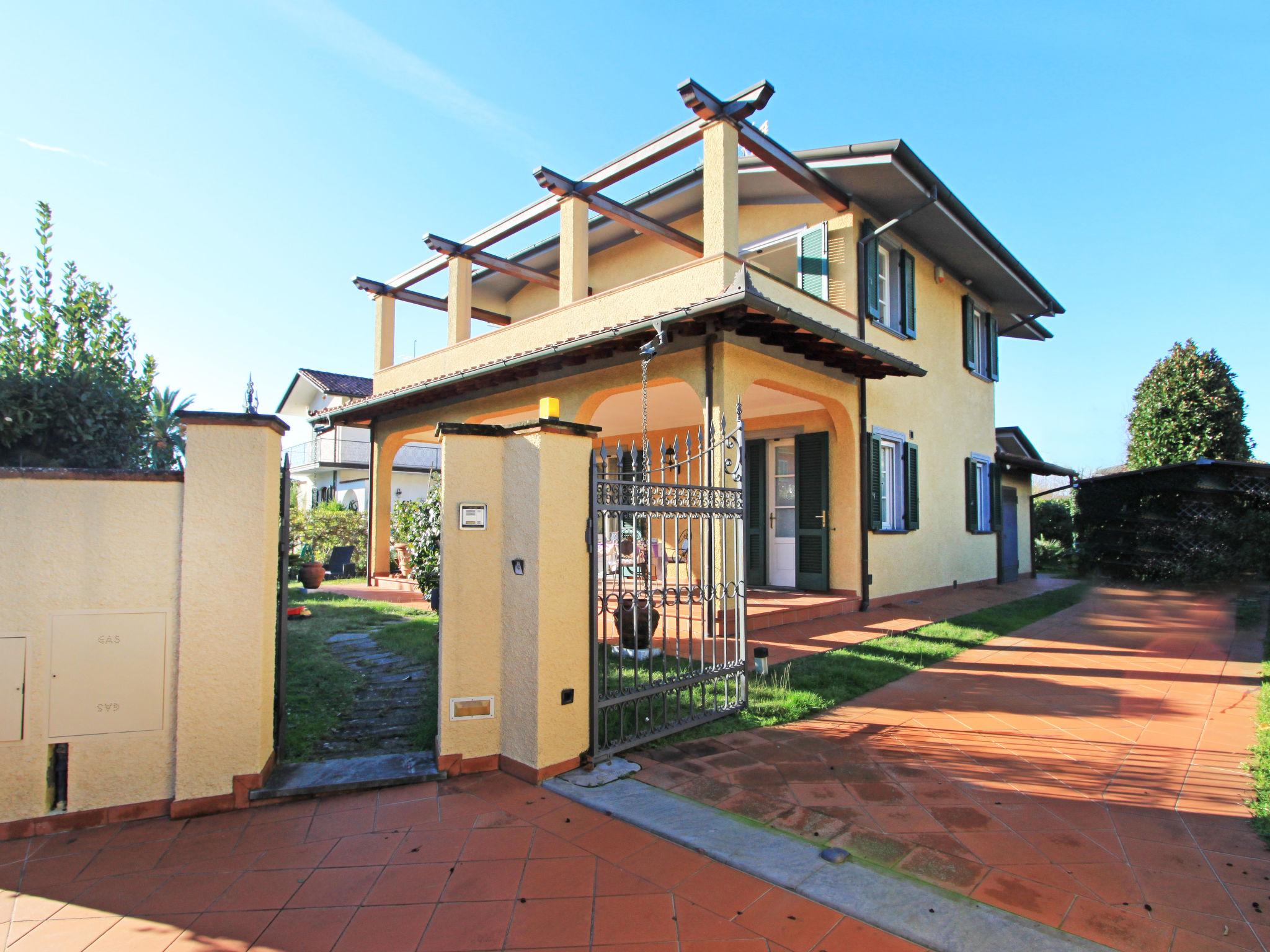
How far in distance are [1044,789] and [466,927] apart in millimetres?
2913

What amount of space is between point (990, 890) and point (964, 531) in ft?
36.4

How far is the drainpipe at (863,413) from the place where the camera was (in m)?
8.91

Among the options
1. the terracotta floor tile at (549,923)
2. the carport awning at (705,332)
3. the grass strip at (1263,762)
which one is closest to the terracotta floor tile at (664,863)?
the terracotta floor tile at (549,923)

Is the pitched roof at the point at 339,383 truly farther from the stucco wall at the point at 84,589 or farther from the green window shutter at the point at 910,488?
the stucco wall at the point at 84,589

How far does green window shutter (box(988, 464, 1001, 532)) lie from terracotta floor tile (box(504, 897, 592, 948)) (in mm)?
13493

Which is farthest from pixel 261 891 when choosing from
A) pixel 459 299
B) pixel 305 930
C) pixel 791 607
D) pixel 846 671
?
pixel 459 299

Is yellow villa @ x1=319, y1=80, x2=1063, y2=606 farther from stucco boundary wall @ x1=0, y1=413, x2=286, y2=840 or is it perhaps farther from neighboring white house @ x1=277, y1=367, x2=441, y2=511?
neighboring white house @ x1=277, y1=367, x2=441, y2=511

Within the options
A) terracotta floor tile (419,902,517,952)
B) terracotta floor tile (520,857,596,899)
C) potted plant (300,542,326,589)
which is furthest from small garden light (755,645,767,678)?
potted plant (300,542,326,589)

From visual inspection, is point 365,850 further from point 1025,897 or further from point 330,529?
point 330,529

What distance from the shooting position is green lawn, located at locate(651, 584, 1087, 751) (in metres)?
4.50

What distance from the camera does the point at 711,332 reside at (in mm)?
6914

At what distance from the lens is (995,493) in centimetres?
1379

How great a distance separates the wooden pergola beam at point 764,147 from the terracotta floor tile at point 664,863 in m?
6.45

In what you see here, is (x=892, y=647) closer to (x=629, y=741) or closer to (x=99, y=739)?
(x=629, y=741)
